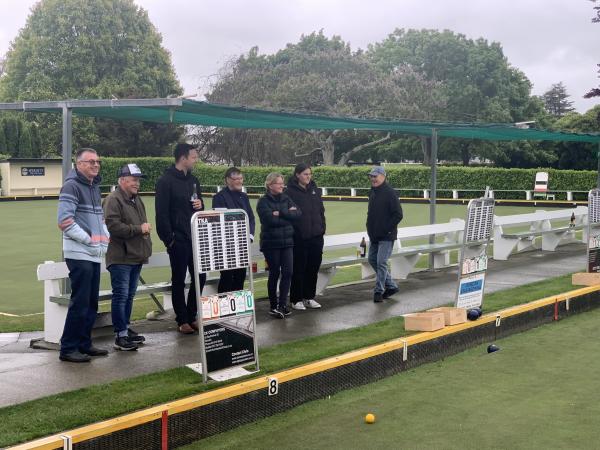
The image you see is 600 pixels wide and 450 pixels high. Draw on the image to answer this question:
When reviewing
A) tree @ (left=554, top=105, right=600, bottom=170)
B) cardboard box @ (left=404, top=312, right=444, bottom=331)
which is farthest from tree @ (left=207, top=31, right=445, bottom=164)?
cardboard box @ (left=404, top=312, right=444, bottom=331)

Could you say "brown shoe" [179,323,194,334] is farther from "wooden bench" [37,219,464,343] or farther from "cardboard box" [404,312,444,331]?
"cardboard box" [404,312,444,331]

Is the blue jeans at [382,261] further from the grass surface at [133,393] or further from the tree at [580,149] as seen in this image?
the tree at [580,149]

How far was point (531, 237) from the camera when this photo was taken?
15.5 meters

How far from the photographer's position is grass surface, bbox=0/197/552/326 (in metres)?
10.5

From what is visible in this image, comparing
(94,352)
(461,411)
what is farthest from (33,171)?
(461,411)

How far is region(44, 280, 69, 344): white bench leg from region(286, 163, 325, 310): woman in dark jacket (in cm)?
269

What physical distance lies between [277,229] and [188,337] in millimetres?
1580

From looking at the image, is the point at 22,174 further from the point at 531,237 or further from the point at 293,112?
the point at 293,112

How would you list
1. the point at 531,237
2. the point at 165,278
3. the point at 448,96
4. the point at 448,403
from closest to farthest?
the point at 448,403 → the point at 165,278 → the point at 531,237 → the point at 448,96

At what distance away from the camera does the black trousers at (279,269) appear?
8.57 metres

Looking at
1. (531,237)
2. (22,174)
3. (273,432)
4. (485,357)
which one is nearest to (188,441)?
(273,432)

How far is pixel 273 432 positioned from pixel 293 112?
4866mm

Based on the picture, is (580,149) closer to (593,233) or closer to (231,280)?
(593,233)

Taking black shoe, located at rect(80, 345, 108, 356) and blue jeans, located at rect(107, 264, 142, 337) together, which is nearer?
black shoe, located at rect(80, 345, 108, 356)
